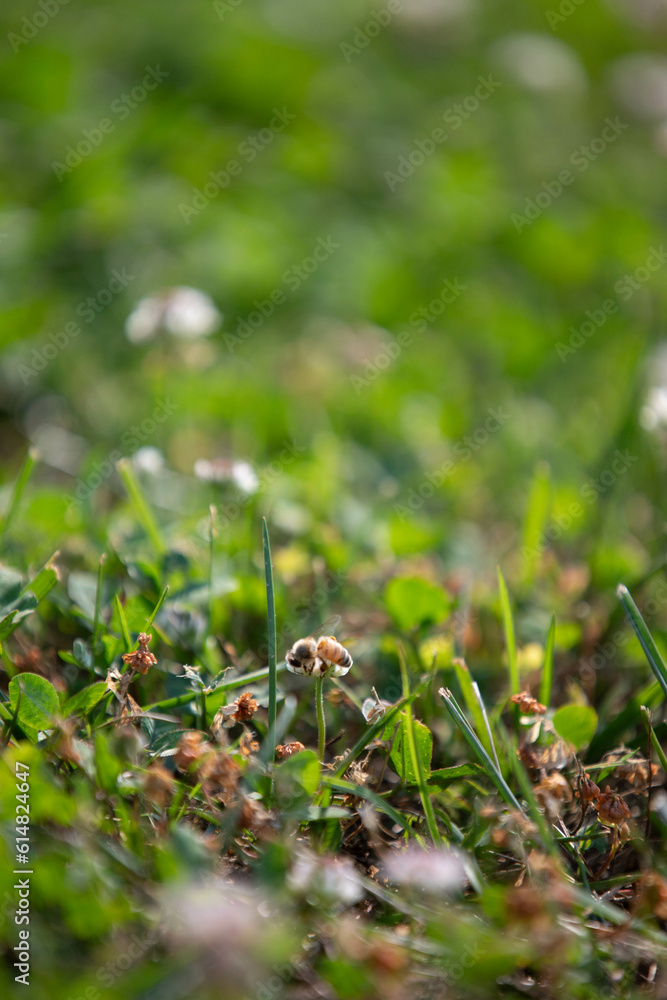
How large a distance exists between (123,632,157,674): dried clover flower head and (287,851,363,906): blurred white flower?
1.18ft

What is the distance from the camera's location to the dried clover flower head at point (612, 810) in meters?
1.16

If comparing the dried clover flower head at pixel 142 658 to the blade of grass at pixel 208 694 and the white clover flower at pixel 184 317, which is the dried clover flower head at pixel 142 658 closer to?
the blade of grass at pixel 208 694

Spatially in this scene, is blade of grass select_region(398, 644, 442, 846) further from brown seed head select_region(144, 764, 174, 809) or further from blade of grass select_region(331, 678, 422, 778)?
brown seed head select_region(144, 764, 174, 809)

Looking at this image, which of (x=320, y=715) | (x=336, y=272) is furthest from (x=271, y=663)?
(x=336, y=272)

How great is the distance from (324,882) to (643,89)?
4.42 m

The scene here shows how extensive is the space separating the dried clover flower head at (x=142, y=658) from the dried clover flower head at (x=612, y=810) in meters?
0.69

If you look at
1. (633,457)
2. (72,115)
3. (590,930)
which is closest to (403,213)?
(72,115)

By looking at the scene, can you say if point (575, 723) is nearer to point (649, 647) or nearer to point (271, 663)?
point (649, 647)

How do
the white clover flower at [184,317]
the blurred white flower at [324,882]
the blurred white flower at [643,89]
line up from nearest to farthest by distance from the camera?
1. the blurred white flower at [324,882]
2. the white clover flower at [184,317]
3. the blurred white flower at [643,89]

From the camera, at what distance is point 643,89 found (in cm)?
417

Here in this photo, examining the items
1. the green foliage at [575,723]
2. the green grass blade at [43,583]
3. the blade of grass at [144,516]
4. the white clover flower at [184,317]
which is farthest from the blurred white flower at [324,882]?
the white clover flower at [184,317]

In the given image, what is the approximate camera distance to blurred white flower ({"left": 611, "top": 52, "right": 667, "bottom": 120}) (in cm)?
411

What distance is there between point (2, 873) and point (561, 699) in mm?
1023

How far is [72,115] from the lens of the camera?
133 inches
